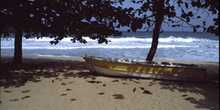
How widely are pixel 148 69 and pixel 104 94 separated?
2394 mm

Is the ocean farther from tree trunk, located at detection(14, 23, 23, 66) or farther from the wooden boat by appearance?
the wooden boat

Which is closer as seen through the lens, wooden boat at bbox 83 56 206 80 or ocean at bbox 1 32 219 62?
wooden boat at bbox 83 56 206 80

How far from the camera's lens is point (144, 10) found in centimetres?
754

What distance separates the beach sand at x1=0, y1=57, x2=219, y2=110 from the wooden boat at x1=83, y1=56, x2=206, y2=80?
224 mm

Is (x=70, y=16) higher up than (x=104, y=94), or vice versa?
(x=70, y=16)

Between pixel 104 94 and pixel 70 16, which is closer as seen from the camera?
pixel 104 94

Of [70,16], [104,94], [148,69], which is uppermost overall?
[70,16]

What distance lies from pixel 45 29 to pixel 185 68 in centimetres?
582

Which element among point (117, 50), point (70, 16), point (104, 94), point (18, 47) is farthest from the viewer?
point (117, 50)

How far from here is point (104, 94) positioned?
5043 mm

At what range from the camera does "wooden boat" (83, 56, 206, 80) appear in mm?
6547

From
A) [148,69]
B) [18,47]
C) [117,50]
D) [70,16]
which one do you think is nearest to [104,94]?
[148,69]

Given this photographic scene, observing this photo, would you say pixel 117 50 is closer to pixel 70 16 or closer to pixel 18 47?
pixel 18 47

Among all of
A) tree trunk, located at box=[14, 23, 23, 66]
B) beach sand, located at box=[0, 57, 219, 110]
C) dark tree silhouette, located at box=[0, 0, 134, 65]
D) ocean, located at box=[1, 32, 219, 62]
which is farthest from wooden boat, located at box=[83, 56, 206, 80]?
ocean, located at box=[1, 32, 219, 62]
